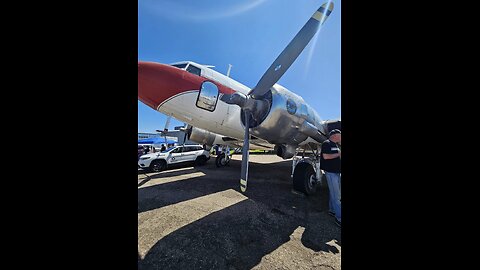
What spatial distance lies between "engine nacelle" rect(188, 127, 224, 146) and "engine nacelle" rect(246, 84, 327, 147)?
17.9ft

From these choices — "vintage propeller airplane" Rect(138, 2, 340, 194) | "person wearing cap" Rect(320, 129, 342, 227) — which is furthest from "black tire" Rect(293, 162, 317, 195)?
"person wearing cap" Rect(320, 129, 342, 227)

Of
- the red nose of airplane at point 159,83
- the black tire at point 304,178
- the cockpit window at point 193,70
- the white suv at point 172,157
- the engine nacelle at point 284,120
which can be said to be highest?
the cockpit window at point 193,70

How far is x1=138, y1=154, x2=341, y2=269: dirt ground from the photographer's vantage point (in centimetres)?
211

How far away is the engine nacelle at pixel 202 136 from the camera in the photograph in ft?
30.7

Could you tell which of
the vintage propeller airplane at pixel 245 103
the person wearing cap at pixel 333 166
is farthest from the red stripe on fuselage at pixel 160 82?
the person wearing cap at pixel 333 166

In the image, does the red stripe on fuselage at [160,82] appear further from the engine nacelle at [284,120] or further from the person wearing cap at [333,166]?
the person wearing cap at [333,166]
